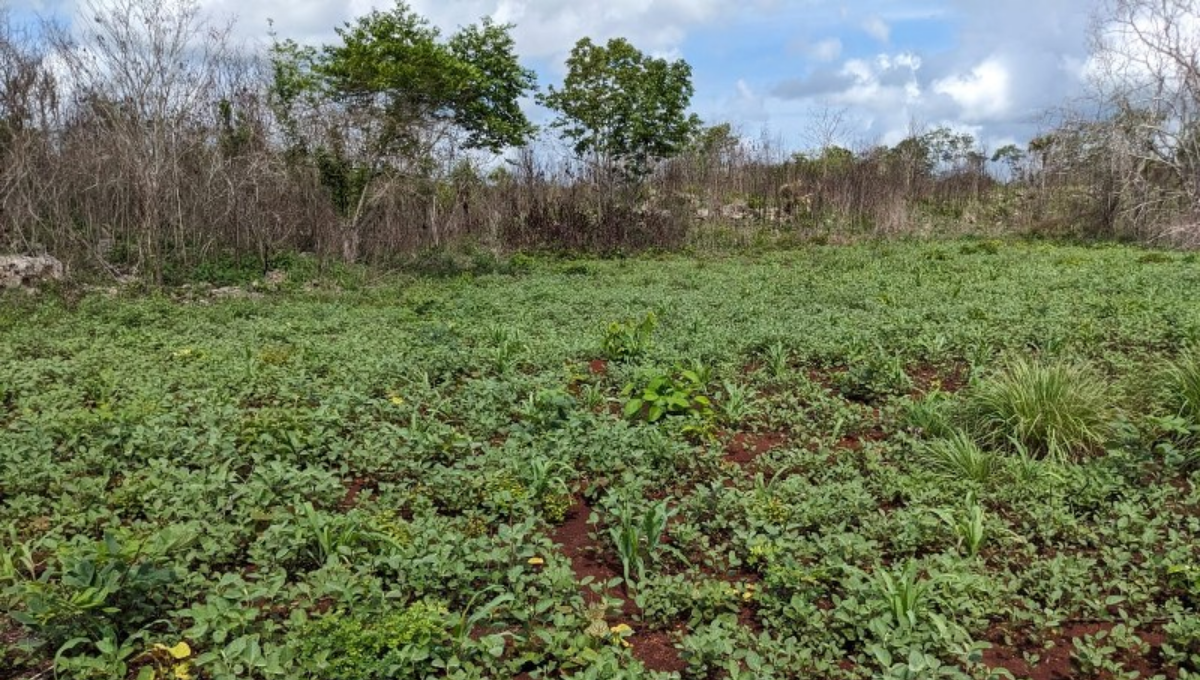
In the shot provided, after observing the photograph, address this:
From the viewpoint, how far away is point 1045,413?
398 centimetres

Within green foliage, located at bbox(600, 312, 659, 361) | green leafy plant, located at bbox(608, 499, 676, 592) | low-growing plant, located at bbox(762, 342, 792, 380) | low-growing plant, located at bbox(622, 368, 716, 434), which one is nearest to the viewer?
green leafy plant, located at bbox(608, 499, 676, 592)

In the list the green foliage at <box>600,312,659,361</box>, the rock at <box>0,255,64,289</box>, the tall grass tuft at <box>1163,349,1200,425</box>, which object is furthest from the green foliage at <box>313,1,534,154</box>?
the tall grass tuft at <box>1163,349,1200,425</box>

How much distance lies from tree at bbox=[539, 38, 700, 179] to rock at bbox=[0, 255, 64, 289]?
10.2 m

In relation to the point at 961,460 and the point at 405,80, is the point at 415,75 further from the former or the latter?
the point at 961,460

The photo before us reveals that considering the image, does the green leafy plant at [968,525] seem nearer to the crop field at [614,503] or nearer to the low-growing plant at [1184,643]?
the crop field at [614,503]

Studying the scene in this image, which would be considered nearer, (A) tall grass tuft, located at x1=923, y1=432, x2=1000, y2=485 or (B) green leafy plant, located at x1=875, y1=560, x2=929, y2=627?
(B) green leafy plant, located at x1=875, y1=560, x2=929, y2=627

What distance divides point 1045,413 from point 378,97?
481 inches

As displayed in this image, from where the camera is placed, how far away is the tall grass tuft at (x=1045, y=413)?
391 cm

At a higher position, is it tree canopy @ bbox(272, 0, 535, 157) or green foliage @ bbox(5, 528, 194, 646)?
tree canopy @ bbox(272, 0, 535, 157)

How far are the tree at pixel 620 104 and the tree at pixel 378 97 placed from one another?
8.30 ft

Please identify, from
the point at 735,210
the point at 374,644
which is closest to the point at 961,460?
the point at 374,644

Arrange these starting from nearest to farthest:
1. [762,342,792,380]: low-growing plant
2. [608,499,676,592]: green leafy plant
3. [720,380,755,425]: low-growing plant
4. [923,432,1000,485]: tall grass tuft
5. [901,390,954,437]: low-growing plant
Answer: [608,499,676,592]: green leafy plant
[923,432,1000,485]: tall grass tuft
[901,390,954,437]: low-growing plant
[720,380,755,425]: low-growing plant
[762,342,792,380]: low-growing plant

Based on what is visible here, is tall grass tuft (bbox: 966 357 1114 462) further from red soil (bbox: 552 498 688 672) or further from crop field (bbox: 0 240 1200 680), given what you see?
red soil (bbox: 552 498 688 672)

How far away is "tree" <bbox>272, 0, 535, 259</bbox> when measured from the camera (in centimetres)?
1298
